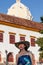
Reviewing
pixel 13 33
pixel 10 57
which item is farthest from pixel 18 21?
pixel 10 57

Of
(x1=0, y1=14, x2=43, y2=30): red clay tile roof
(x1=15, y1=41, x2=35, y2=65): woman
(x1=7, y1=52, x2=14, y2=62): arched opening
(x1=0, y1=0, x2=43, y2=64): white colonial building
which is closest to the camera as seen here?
(x1=15, y1=41, x2=35, y2=65): woman

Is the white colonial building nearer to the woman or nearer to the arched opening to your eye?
the arched opening

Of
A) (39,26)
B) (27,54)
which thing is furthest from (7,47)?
Result: (27,54)

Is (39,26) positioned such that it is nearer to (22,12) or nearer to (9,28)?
(9,28)

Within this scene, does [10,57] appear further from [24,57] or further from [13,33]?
[24,57]

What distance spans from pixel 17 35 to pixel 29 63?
2396 cm

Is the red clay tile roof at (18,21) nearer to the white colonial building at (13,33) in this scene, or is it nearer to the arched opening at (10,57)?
the white colonial building at (13,33)

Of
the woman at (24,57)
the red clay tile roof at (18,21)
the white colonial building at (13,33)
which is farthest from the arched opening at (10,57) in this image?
the woman at (24,57)

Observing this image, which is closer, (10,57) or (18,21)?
(10,57)

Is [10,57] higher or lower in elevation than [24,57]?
lower

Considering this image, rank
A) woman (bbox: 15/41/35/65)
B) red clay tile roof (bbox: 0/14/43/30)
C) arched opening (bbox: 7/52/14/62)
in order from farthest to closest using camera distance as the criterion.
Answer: red clay tile roof (bbox: 0/14/43/30) < arched opening (bbox: 7/52/14/62) < woman (bbox: 15/41/35/65)

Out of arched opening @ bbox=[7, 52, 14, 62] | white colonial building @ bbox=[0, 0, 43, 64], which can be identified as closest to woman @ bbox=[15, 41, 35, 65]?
white colonial building @ bbox=[0, 0, 43, 64]

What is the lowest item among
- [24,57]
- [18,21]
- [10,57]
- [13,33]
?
[10,57]

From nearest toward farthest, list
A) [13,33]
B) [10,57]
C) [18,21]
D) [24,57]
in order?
1. [24,57]
2. [10,57]
3. [13,33]
4. [18,21]
